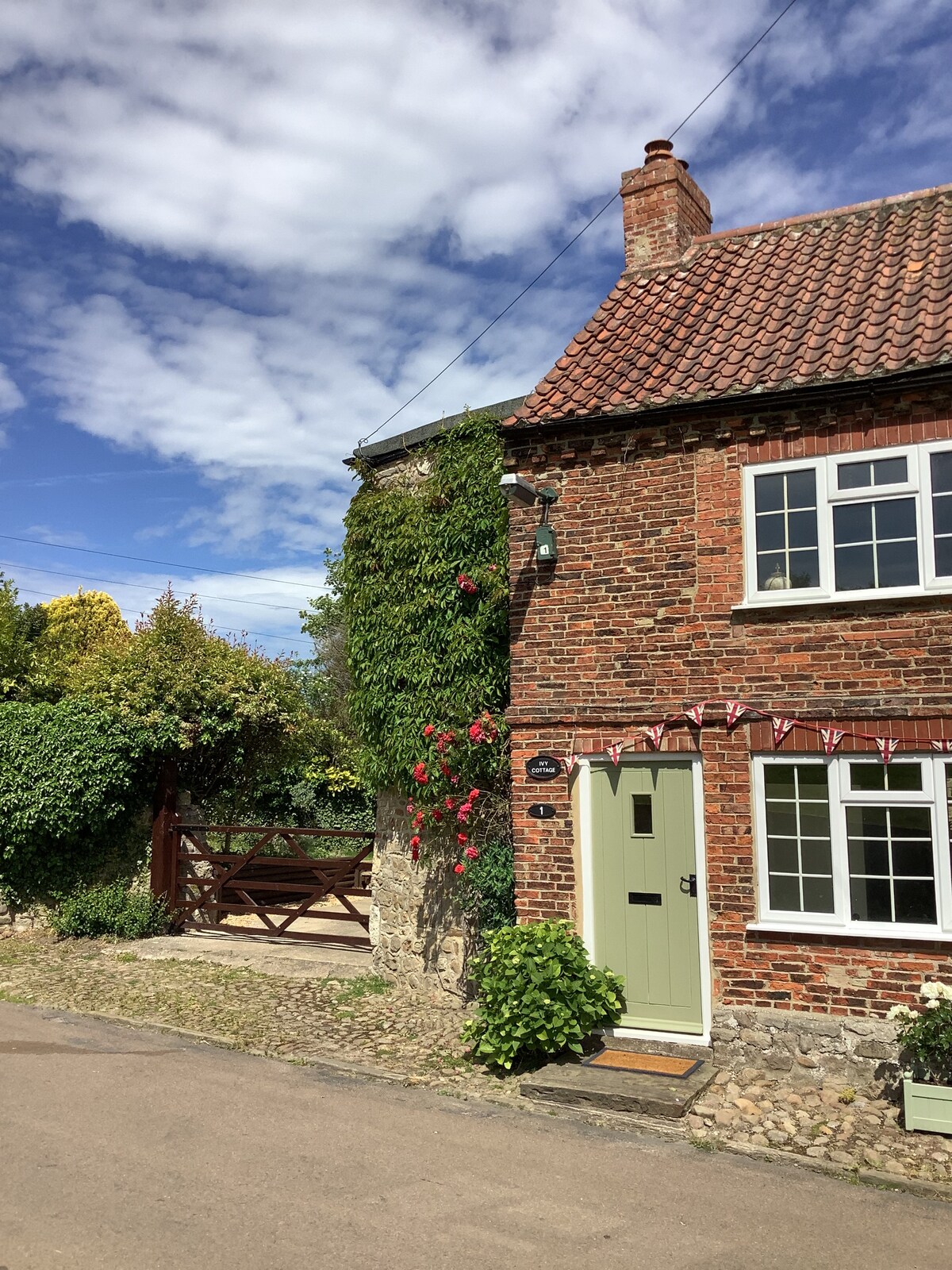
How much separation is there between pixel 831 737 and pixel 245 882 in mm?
8659

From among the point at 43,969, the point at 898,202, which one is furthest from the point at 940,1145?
the point at 43,969

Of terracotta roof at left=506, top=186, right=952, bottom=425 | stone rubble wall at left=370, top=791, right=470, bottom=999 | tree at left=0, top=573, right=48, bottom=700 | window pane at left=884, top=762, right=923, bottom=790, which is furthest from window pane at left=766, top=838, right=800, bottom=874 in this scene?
tree at left=0, top=573, right=48, bottom=700

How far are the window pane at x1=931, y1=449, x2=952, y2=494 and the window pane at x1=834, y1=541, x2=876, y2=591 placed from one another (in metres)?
0.68

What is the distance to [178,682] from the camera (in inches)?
577

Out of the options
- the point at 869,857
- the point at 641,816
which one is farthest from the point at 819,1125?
the point at 641,816

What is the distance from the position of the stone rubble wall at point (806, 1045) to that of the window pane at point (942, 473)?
13.7 ft

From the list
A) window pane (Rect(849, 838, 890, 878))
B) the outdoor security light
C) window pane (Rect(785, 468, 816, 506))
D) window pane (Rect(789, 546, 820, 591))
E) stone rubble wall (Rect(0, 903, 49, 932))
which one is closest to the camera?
window pane (Rect(849, 838, 890, 878))

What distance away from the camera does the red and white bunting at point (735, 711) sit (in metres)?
8.47

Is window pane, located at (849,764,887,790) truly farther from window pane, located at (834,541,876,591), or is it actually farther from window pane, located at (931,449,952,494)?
window pane, located at (931,449,952,494)

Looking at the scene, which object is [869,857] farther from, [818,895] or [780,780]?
[780,780]

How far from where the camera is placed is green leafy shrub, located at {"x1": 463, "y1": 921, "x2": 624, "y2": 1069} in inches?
328

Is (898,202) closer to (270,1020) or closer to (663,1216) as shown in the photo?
(663,1216)

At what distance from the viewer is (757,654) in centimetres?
851

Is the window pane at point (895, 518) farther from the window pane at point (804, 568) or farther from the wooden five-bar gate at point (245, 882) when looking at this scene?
the wooden five-bar gate at point (245, 882)
